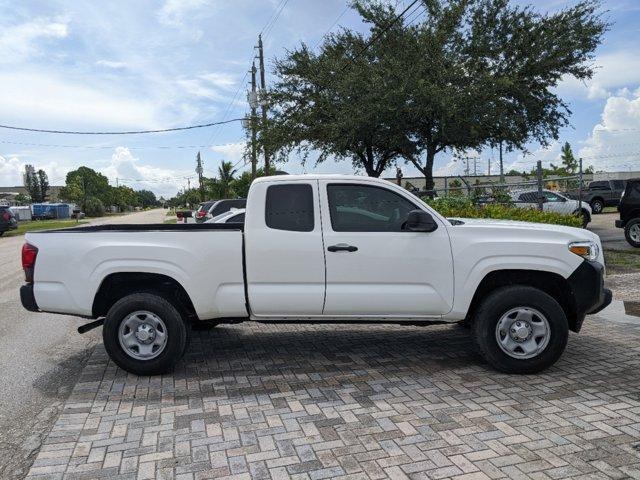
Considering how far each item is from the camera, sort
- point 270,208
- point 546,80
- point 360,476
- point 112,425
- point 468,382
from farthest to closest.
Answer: point 546,80 < point 270,208 < point 468,382 < point 112,425 < point 360,476

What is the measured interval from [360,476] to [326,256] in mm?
2190

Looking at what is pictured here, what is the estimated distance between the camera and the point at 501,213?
483 inches

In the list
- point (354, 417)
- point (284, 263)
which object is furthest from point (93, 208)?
point (354, 417)

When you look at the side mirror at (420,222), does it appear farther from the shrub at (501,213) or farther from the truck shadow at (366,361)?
the shrub at (501,213)

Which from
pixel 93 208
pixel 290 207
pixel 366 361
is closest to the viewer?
pixel 290 207

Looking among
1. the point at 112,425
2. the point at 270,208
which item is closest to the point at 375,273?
the point at 270,208

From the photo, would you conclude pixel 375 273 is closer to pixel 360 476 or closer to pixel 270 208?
pixel 270 208

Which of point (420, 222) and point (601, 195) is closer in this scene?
point (420, 222)

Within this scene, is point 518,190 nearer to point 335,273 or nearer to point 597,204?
point 335,273

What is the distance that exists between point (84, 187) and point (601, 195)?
289 ft

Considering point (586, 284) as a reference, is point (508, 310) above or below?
below

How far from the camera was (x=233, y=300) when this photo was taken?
523 cm

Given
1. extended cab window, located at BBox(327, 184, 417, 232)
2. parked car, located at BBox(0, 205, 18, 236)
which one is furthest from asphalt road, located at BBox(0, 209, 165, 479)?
parked car, located at BBox(0, 205, 18, 236)

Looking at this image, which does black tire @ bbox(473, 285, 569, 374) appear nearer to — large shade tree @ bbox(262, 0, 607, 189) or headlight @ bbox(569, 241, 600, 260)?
headlight @ bbox(569, 241, 600, 260)
